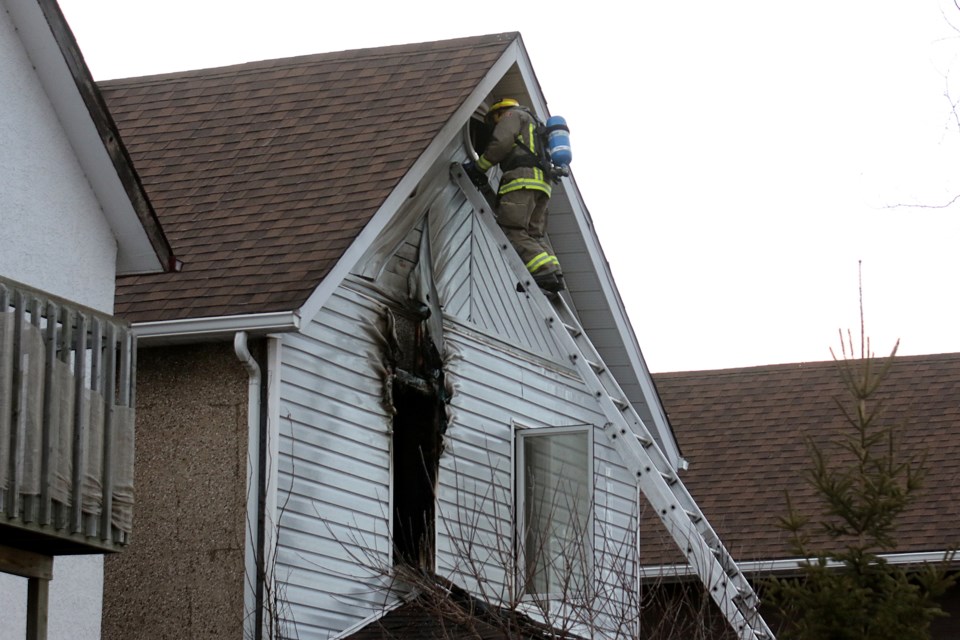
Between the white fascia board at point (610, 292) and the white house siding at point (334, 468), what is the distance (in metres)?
2.76

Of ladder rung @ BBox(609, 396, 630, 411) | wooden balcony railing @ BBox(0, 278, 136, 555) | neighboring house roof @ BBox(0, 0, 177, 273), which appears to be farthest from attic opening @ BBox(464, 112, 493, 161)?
wooden balcony railing @ BBox(0, 278, 136, 555)

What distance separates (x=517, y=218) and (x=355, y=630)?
3.71 meters

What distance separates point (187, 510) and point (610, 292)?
5573 millimetres

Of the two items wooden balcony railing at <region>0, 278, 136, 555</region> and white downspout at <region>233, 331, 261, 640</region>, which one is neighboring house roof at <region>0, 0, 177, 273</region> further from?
wooden balcony railing at <region>0, 278, 136, 555</region>

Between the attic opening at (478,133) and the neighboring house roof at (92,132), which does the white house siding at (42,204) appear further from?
the attic opening at (478,133)

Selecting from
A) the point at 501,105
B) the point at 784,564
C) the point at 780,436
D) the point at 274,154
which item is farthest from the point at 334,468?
the point at 780,436

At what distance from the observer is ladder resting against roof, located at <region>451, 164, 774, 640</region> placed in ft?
42.2

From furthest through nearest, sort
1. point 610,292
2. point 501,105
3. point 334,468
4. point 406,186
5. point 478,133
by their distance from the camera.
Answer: point 610,292, point 478,133, point 501,105, point 406,186, point 334,468

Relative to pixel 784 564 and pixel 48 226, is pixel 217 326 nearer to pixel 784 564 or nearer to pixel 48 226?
pixel 48 226

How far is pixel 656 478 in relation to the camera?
1352 cm

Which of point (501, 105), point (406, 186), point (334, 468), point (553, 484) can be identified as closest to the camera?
point (334, 468)

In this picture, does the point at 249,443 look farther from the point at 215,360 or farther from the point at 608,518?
the point at 608,518

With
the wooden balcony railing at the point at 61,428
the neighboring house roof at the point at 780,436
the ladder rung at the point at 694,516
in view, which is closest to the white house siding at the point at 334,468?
the ladder rung at the point at 694,516

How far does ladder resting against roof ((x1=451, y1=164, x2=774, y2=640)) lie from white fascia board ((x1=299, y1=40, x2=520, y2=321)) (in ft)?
2.05
